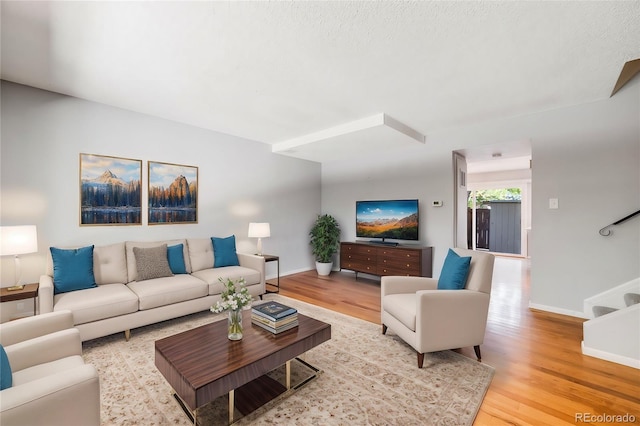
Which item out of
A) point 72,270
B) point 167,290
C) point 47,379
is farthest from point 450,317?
point 72,270

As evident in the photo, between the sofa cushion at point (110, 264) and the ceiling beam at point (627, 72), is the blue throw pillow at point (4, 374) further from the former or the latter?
the ceiling beam at point (627, 72)

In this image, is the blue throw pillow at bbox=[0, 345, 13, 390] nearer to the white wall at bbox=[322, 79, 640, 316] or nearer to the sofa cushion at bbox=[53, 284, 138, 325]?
the sofa cushion at bbox=[53, 284, 138, 325]

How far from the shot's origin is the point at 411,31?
2037 millimetres

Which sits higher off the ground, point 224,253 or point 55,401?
point 224,253

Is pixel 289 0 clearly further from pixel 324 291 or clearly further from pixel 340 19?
pixel 324 291

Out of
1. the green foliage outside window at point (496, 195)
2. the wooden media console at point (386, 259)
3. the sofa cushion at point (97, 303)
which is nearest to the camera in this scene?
the sofa cushion at point (97, 303)

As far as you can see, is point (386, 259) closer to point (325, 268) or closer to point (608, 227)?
point (325, 268)

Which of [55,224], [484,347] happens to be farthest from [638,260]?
[55,224]

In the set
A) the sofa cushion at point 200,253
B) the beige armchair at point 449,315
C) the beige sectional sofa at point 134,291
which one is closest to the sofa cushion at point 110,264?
the beige sectional sofa at point 134,291

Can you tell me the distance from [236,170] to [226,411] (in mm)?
3691

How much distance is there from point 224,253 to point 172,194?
44.8 inches

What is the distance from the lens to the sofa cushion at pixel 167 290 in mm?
2836

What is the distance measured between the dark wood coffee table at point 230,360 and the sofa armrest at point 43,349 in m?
0.46

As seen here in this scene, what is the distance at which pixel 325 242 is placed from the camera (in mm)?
5660
